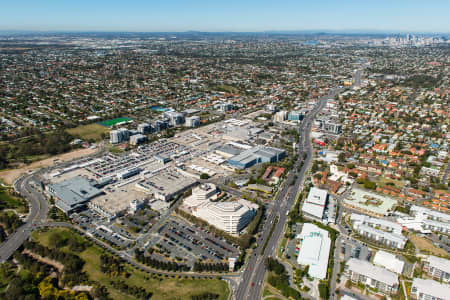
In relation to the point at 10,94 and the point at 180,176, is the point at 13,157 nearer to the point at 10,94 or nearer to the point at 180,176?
the point at 180,176

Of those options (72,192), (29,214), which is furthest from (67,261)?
(72,192)

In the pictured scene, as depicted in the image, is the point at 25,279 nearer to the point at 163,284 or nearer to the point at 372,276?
the point at 163,284

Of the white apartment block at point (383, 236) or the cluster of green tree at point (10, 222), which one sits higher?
the white apartment block at point (383, 236)

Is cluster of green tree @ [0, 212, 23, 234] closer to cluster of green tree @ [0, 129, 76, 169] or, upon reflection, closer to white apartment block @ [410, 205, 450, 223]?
cluster of green tree @ [0, 129, 76, 169]

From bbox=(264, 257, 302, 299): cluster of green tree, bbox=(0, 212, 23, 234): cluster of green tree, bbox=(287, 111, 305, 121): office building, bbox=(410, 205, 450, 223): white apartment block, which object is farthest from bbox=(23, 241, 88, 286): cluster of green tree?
bbox=(287, 111, 305, 121): office building

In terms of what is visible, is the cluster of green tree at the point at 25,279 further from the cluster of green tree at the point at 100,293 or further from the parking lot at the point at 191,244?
the parking lot at the point at 191,244

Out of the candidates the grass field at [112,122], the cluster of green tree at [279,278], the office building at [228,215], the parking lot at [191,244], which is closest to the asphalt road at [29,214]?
the parking lot at [191,244]

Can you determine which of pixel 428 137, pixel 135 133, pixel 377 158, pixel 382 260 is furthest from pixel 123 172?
pixel 428 137
